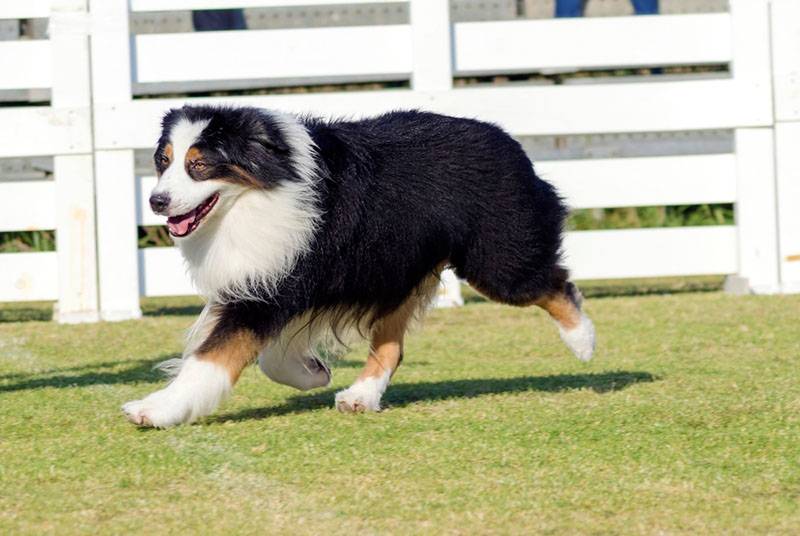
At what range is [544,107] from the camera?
9.13 meters

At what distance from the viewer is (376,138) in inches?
214

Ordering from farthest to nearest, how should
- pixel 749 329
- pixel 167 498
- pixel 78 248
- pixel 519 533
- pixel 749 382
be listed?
1. pixel 78 248
2. pixel 749 329
3. pixel 749 382
4. pixel 167 498
5. pixel 519 533

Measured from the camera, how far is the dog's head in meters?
5.00

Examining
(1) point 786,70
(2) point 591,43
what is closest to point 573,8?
(2) point 591,43

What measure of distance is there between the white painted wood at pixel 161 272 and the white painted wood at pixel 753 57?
3.70 meters

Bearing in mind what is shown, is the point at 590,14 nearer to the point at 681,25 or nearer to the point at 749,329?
the point at 681,25

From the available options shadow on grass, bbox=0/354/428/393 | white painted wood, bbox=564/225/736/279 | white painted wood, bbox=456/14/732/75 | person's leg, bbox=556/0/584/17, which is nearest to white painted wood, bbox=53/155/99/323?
shadow on grass, bbox=0/354/428/393

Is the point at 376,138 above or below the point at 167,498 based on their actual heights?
above

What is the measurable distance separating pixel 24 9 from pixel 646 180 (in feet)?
13.2

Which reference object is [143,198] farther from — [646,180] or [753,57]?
[753,57]

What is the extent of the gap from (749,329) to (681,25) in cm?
253

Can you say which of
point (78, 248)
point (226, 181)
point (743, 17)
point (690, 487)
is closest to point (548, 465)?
point (690, 487)

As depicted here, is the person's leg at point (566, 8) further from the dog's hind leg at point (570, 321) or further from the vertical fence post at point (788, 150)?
the dog's hind leg at point (570, 321)

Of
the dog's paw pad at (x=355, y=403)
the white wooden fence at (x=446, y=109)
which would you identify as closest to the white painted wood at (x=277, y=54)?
the white wooden fence at (x=446, y=109)
